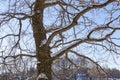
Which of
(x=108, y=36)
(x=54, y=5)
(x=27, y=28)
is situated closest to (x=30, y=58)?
(x=27, y=28)

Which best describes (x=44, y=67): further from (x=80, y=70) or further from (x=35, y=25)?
(x=80, y=70)

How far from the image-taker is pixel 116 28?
1142cm

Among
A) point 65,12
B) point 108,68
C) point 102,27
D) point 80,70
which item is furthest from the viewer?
point 80,70

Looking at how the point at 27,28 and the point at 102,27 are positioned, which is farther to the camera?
the point at 27,28

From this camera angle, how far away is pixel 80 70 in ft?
49.4

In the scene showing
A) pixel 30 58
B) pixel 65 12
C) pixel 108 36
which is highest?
pixel 65 12

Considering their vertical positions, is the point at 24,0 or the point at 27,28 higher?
the point at 24,0

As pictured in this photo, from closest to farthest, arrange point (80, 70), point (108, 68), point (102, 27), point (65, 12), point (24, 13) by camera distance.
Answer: point (102, 27)
point (24, 13)
point (65, 12)
point (108, 68)
point (80, 70)

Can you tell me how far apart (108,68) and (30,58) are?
3467mm

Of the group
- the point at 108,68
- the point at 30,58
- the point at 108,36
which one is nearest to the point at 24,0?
the point at 30,58

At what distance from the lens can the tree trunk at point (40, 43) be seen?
37.3ft

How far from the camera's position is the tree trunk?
1136cm

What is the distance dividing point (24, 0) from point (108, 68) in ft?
15.6

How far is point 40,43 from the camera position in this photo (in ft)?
38.6
